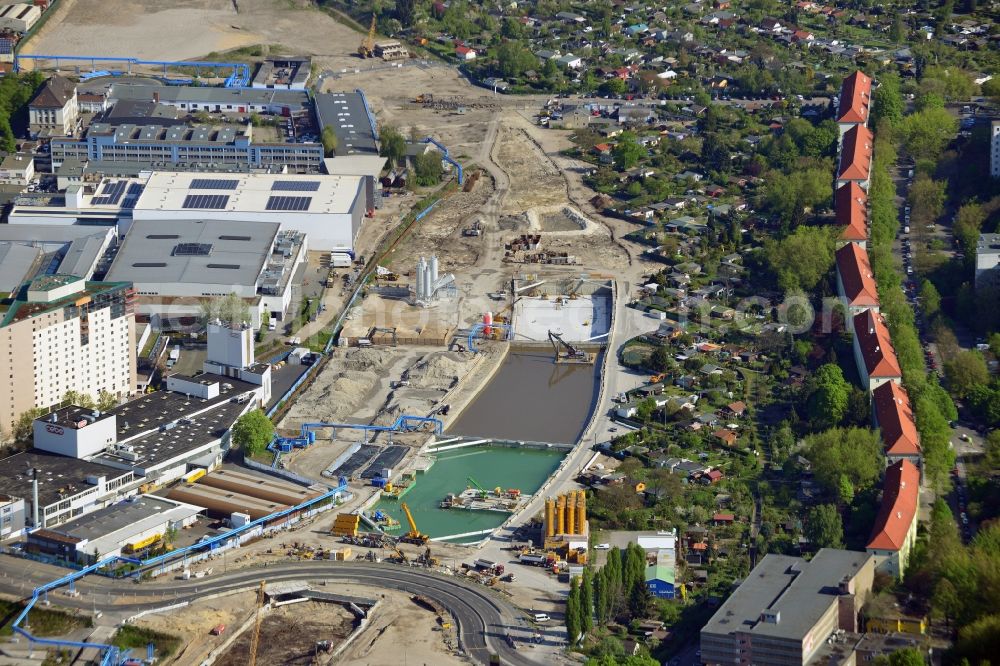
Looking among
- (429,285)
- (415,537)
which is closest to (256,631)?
(415,537)

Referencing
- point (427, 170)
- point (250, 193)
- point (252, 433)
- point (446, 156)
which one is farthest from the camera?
point (446, 156)

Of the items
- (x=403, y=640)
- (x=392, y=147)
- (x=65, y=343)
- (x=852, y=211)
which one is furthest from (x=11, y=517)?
(x=392, y=147)

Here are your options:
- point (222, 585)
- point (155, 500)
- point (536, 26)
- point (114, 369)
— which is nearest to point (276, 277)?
point (114, 369)

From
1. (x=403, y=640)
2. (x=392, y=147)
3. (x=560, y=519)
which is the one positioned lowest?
(x=392, y=147)

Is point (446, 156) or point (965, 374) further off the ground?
point (965, 374)

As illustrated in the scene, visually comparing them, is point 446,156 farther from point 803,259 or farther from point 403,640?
point 403,640

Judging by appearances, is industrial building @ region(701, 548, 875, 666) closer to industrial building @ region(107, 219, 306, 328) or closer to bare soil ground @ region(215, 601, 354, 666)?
bare soil ground @ region(215, 601, 354, 666)

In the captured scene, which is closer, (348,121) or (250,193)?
(250,193)

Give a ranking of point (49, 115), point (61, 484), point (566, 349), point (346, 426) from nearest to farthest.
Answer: point (61, 484), point (346, 426), point (566, 349), point (49, 115)
